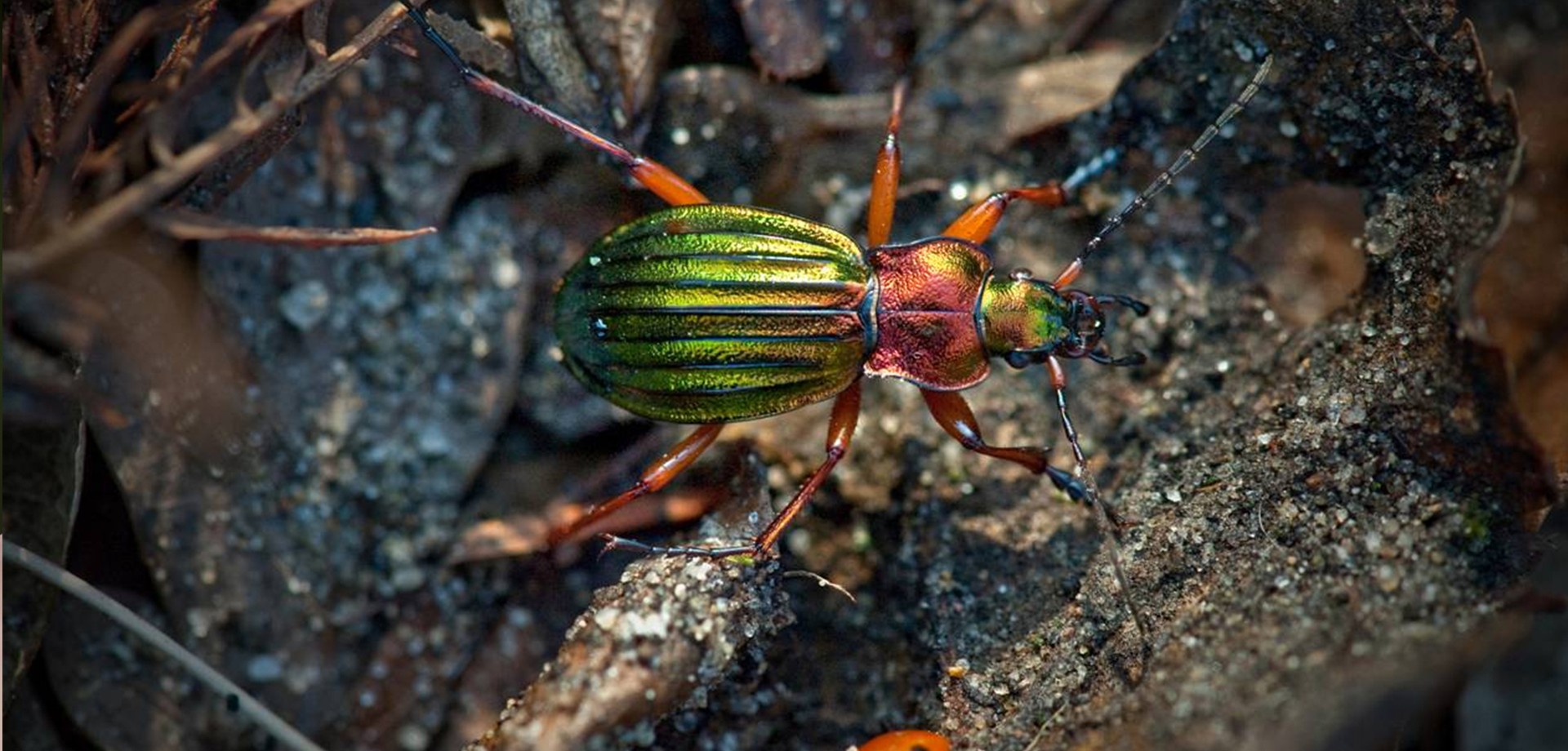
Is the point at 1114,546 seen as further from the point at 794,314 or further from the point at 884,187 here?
the point at 884,187

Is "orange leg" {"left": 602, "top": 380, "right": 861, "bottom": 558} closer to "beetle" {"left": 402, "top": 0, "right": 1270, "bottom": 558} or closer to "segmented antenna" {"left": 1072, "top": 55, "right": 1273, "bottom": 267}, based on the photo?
"beetle" {"left": 402, "top": 0, "right": 1270, "bottom": 558}

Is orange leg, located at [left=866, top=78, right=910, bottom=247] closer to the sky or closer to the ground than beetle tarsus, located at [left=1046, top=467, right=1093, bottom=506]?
closer to the sky

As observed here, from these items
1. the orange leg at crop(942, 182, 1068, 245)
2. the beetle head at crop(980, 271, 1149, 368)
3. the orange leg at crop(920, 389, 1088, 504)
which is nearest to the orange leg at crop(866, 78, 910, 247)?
the orange leg at crop(942, 182, 1068, 245)

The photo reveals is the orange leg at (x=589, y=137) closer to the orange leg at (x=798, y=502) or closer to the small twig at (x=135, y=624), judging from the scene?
the orange leg at (x=798, y=502)

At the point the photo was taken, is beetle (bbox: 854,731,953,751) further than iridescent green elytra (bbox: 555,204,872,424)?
No

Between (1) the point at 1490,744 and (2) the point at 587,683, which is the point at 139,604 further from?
(1) the point at 1490,744

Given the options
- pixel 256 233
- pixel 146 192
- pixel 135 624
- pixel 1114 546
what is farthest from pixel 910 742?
pixel 146 192
